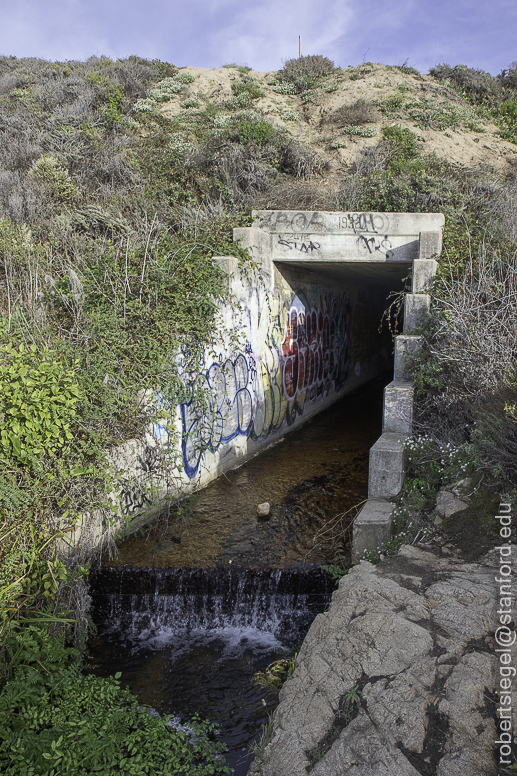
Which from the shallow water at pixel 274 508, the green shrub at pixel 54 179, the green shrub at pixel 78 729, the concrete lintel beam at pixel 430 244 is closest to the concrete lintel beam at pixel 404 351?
the shallow water at pixel 274 508

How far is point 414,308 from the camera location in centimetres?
795

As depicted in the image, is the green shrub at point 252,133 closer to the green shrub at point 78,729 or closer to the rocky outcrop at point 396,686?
the rocky outcrop at point 396,686

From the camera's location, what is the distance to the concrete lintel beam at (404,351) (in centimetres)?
736

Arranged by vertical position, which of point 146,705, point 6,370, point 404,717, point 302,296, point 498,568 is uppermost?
point 302,296

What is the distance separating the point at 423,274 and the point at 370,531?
491cm

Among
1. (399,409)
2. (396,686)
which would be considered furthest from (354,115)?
(396,686)

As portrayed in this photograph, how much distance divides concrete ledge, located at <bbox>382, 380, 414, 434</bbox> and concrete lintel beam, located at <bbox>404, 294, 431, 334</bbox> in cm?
149

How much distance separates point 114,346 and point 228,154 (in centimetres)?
815

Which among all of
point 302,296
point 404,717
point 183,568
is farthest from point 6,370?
point 302,296

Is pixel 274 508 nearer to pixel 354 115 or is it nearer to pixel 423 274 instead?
pixel 423 274

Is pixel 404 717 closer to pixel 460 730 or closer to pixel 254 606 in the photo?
pixel 460 730

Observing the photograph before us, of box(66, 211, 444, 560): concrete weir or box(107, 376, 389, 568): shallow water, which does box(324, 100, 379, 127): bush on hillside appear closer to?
box(66, 211, 444, 560): concrete weir

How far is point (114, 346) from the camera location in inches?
257

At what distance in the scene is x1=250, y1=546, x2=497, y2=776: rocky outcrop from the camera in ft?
8.73
